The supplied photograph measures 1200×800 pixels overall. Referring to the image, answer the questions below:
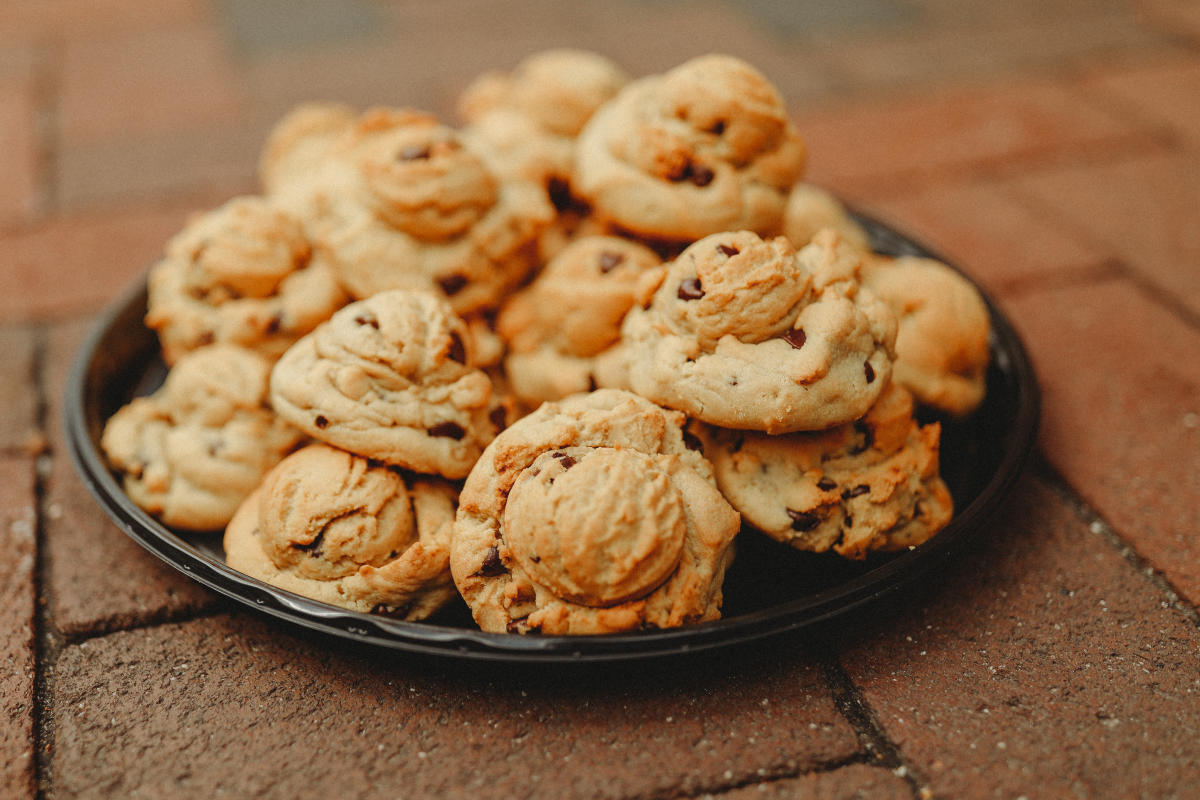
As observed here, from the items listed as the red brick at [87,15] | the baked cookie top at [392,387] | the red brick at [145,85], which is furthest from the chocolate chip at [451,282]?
the red brick at [87,15]

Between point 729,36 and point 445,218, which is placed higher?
point 445,218

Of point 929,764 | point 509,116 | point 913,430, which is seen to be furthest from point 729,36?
point 929,764

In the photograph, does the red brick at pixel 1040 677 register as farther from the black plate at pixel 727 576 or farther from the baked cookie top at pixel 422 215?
the baked cookie top at pixel 422 215

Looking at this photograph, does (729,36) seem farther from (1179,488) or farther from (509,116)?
(1179,488)

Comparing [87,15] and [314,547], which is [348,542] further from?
[87,15]

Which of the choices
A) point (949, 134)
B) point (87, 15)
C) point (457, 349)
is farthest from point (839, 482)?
point (87, 15)

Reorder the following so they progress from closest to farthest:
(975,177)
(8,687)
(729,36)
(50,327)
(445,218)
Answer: (8,687) → (445,218) → (50,327) → (975,177) → (729,36)
